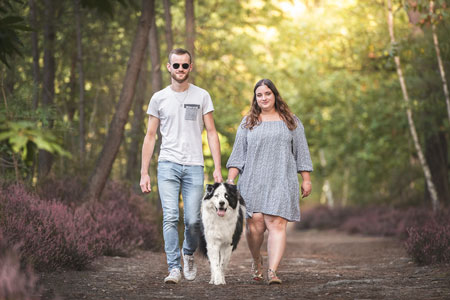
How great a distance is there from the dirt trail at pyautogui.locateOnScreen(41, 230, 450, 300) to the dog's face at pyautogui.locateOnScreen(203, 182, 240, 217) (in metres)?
0.88

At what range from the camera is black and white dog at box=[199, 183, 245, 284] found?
7168mm

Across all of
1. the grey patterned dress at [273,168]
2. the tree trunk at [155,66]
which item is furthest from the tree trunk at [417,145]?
the grey patterned dress at [273,168]

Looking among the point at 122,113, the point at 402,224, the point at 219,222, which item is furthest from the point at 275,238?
the point at 402,224

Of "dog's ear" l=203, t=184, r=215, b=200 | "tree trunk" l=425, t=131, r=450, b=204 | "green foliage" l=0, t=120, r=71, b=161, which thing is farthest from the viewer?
"tree trunk" l=425, t=131, r=450, b=204

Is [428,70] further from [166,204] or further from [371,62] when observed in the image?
[166,204]

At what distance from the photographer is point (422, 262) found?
9.59m

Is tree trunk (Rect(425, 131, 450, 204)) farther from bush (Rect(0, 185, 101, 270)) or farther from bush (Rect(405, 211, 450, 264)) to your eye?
bush (Rect(0, 185, 101, 270))

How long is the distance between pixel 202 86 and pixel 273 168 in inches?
606

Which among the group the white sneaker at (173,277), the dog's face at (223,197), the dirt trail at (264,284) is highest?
the dog's face at (223,197)

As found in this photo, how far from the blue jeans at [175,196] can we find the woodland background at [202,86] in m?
1.45

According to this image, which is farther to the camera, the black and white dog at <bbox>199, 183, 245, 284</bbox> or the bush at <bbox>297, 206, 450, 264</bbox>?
the bush at <bbox>297, 206, 450, 264</bbox>

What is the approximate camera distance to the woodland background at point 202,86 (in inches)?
470

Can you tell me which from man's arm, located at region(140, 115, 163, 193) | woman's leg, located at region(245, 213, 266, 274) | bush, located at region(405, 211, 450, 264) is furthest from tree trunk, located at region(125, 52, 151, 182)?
woman's leg, located at region(245, 213, 266, 274)

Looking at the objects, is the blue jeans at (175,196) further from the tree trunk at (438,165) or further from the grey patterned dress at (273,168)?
the tree trunk at (438,165)
